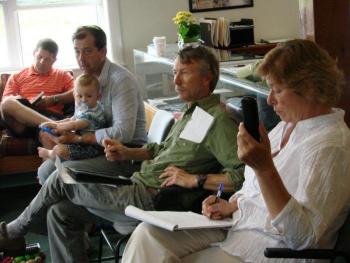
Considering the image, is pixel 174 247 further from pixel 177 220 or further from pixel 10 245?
pixel 10 245

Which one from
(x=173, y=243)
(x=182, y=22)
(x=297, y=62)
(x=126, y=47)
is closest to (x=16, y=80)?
(x=126, y=47)

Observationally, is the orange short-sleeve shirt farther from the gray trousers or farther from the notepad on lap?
the notepad on lap

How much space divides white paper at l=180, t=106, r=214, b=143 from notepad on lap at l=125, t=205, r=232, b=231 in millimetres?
390

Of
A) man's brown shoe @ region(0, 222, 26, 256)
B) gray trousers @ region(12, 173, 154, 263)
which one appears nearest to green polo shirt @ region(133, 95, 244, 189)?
gray trousers @ region(12, 173, 154, 263)

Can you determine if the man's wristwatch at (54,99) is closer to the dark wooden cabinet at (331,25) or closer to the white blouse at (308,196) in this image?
the dark wooden cabinet at (331,25)

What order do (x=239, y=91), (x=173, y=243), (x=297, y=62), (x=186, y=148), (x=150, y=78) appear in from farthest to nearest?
(x=150, y=78), (x=239, y=91), (x=186, y=148), (x=173, y=243), (x=297, y=62)

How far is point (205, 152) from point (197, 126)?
11 centimetres

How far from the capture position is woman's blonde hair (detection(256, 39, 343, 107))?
5.07 feet

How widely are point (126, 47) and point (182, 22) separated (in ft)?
4.38

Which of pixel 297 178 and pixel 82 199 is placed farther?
pixel 82 199

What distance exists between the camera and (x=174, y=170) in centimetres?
219

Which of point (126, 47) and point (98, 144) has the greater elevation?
point (126, 47)

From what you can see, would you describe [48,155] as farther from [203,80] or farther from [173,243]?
[173,243]

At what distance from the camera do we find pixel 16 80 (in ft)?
14.5
